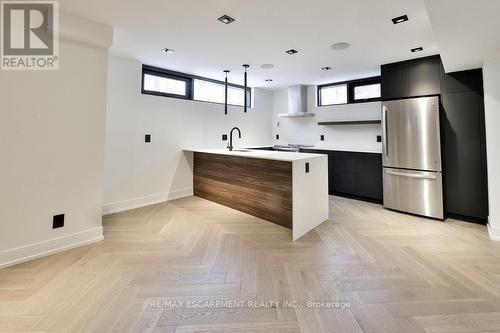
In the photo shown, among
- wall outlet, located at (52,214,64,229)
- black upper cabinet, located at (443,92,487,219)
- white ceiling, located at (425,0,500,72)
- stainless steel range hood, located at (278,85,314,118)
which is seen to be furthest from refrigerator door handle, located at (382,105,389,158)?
wall outlet, located at (52,214,64,229)

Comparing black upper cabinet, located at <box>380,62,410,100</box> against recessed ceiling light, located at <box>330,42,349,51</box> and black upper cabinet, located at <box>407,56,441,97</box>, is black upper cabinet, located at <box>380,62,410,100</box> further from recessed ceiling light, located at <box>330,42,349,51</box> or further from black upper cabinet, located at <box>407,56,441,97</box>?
recessed ceiling light, located at <box>330,42,349,51</box>

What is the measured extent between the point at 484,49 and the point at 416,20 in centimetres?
77

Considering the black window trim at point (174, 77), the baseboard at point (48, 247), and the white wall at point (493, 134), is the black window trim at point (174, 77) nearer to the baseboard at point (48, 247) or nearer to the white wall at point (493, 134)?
the baseboard at point (48, 247)

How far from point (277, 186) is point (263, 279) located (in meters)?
→ 1.32

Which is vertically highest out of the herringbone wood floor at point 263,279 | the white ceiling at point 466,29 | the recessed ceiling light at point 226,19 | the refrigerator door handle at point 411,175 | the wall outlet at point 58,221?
the recessed ceiling light at point 226,19

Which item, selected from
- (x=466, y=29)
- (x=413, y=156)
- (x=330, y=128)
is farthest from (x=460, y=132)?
(x=330, y=128)

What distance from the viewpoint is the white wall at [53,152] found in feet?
6.73

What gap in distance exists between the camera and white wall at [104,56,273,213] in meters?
3.51

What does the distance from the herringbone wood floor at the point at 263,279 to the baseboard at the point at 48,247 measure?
11 centimetres

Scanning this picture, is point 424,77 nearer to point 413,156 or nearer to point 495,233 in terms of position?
point 413,156

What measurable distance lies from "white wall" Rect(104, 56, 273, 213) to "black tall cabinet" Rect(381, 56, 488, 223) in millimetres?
3562

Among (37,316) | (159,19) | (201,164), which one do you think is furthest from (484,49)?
(37,316)

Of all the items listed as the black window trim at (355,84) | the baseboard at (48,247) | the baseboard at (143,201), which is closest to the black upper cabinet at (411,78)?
the black window trim at (355,84)

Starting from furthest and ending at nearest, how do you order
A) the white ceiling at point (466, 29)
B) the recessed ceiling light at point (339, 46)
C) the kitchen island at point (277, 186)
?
the recessed ceiling light at point (339, 46) < the kitchen island at point (277, 186) < the white ceiling at point (466, 29)
